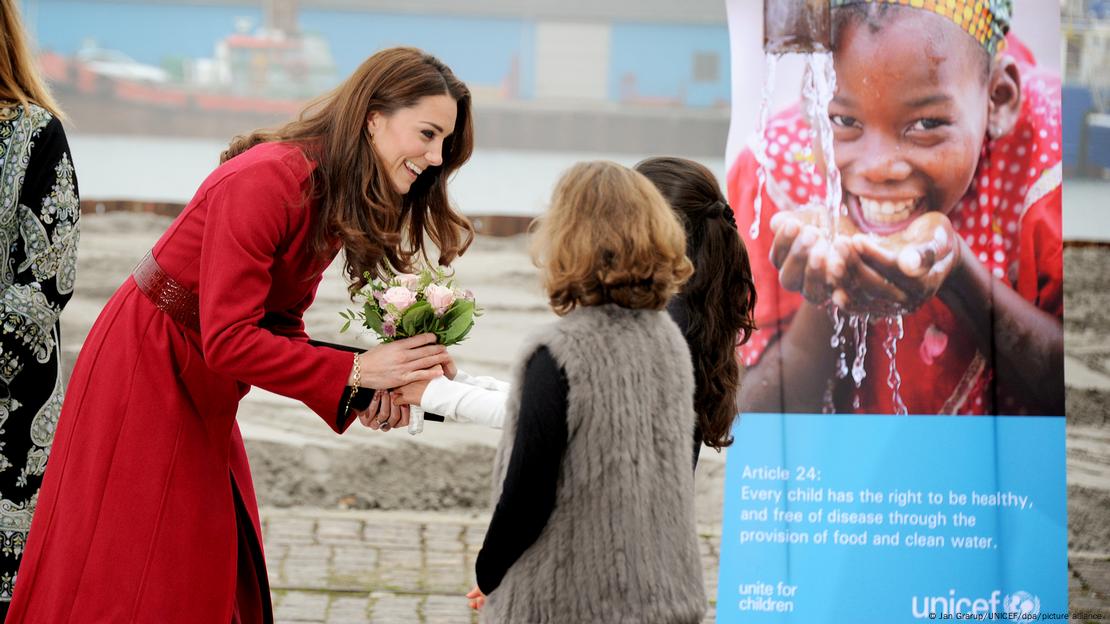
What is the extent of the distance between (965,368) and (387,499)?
3.50 meters

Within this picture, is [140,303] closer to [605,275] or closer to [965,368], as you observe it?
[605,275]

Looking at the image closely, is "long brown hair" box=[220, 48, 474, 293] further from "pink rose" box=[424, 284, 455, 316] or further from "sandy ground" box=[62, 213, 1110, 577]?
"sandy ground" box=[62, 213, 1110, 577]

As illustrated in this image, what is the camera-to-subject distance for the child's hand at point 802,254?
149 inches

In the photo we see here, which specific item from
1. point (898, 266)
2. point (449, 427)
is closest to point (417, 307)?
point (898, 266)

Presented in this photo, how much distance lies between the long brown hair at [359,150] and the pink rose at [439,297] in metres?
0.15

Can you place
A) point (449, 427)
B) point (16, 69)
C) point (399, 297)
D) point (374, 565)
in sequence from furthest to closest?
1. point (449, 427)
2. point (374, 565)
3. point (16, 69)
4. point (399, 297)

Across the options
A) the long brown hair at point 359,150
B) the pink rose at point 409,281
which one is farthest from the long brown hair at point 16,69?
the pink rose at point 409,281

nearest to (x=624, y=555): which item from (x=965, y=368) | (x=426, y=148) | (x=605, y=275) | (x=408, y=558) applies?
(x=605, y=275)

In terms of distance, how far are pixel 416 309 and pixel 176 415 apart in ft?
1.88

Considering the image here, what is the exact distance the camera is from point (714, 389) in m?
2.73

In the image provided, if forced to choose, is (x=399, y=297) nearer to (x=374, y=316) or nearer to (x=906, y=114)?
(x=374, y=316)

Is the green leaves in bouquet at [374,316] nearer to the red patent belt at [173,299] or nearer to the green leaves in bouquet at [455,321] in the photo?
the green leaves in bouquet at [455,321]

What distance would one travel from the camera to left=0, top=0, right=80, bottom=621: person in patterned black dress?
2.99 meters

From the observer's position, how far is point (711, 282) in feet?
9.29
